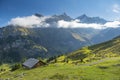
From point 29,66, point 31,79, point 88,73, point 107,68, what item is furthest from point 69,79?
point 29,66

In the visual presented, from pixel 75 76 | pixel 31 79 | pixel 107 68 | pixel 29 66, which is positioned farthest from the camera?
pixel 29 66

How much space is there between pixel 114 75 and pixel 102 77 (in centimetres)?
409

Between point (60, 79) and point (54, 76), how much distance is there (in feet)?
13.3

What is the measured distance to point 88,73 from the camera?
74.0m

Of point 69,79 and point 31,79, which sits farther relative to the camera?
point 31,79

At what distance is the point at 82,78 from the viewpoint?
220ft

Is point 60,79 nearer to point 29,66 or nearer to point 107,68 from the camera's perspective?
point 107,68

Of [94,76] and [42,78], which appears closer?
[94,76]

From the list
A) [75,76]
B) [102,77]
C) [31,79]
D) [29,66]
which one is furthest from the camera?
[29,66]

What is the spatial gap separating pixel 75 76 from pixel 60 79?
14.8 feet

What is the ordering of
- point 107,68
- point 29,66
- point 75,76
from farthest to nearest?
point 29,66, point 107,68, point 75,76

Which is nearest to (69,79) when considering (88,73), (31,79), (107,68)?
(88,73)

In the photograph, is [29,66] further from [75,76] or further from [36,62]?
[75,76]

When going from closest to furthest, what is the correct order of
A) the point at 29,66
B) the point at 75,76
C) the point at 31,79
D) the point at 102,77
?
the point at 102,77 → the point at 75,76 → the point at 31,79 → the point at 29,66
